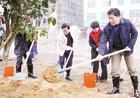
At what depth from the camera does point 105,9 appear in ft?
162

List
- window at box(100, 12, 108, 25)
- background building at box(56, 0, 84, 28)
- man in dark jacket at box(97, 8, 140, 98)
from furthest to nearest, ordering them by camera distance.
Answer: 1. window at box(100, 12, 108, 25)
2. background building at box(56, 0, 84, 28)
3. man in dark jacket at box(97, 8, 140, 98)

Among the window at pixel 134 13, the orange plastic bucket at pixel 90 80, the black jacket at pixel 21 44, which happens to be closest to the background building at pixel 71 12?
the window at pixel 134 13

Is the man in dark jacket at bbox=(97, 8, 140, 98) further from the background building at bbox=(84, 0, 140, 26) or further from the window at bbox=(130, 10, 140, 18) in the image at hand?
the window at bbox=(130, 10, 140, 18)

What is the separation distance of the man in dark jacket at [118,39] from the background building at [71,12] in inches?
1193

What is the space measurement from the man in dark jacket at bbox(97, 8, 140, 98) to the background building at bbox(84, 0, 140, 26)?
38457 mm

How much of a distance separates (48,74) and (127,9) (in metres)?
40.2

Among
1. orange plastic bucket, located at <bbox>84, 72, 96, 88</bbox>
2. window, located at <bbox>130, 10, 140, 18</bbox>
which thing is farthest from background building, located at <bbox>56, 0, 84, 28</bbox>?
orange plastic bucket, located at <bbox>84, 72, 96, 88</bbox>

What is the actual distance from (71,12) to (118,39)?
125ft

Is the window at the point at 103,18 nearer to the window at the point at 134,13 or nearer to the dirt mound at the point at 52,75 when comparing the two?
the window at the point at 134,13

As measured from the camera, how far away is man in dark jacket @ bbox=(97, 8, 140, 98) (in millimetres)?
7137

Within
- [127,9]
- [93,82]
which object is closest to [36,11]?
[93,82]

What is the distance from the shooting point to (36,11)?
243 inches

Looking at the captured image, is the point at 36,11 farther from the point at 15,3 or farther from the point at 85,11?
the point at 85,11

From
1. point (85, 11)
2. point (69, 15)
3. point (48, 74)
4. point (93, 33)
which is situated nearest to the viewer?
point (48, 74)
